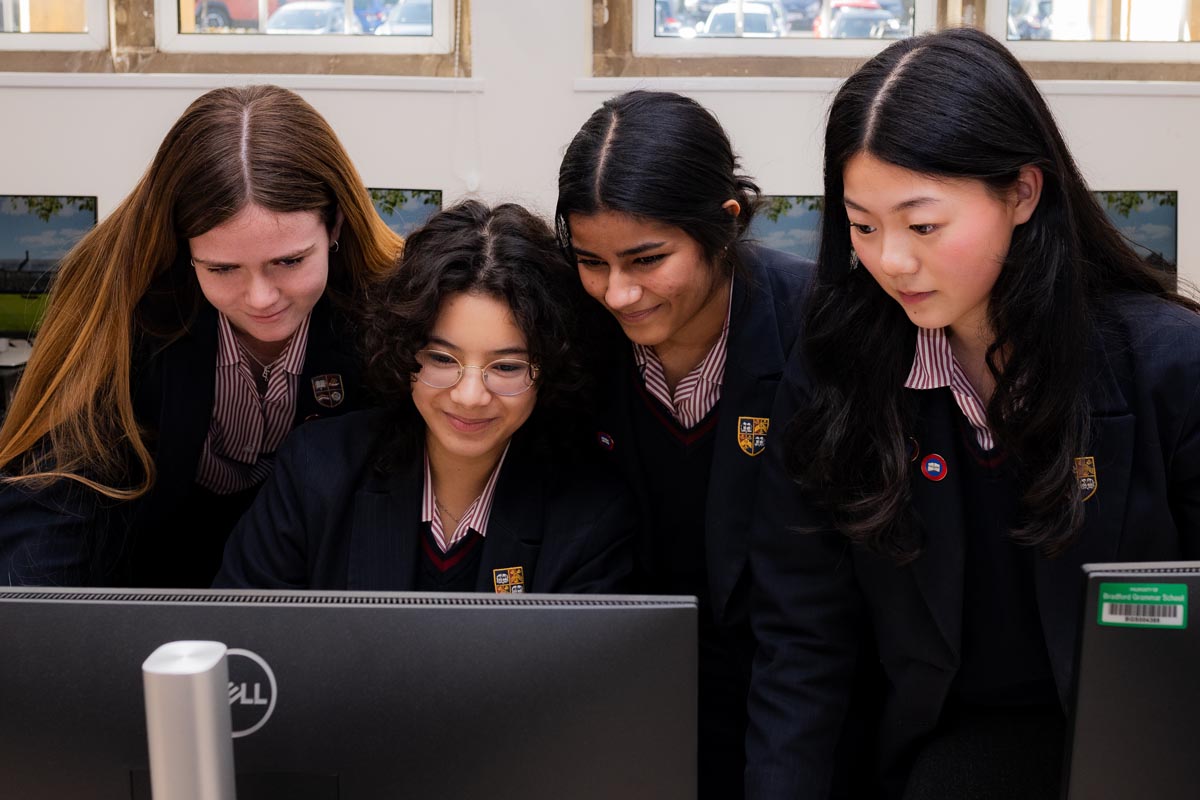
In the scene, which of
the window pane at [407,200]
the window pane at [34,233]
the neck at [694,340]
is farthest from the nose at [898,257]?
the window pane at [34,233]

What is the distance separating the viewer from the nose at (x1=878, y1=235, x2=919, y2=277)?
126 cm

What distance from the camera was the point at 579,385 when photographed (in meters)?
1.70

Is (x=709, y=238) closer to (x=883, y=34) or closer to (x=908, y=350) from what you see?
(x=908, y=350)

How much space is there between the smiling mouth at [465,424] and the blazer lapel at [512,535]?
10 cm

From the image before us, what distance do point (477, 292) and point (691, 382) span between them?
1.16ft

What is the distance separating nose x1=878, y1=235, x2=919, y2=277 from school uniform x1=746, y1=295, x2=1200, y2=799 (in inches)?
8.5

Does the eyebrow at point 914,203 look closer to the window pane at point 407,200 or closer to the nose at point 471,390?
the nose at point 471,390

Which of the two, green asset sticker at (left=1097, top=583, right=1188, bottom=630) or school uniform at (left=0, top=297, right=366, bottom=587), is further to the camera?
school uniform at (left=0, top=297, right=366, bottom=587)

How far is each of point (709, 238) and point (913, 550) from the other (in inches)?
21.2

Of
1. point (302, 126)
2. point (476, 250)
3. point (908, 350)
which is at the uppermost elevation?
point (302, 126)

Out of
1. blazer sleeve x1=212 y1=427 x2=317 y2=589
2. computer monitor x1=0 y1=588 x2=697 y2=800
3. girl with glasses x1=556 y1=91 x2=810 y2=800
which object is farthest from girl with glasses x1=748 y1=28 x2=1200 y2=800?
blazer sleeve x1=212 y1=427 x2=317 y2=589

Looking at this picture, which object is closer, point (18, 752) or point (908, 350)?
point (18, 752)

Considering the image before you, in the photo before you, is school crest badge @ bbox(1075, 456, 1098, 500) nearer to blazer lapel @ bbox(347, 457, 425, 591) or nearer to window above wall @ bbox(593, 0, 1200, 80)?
blazer lapel @ bbox(347, 457, 425, 591)

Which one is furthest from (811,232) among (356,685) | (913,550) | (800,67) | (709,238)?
(356,685)
